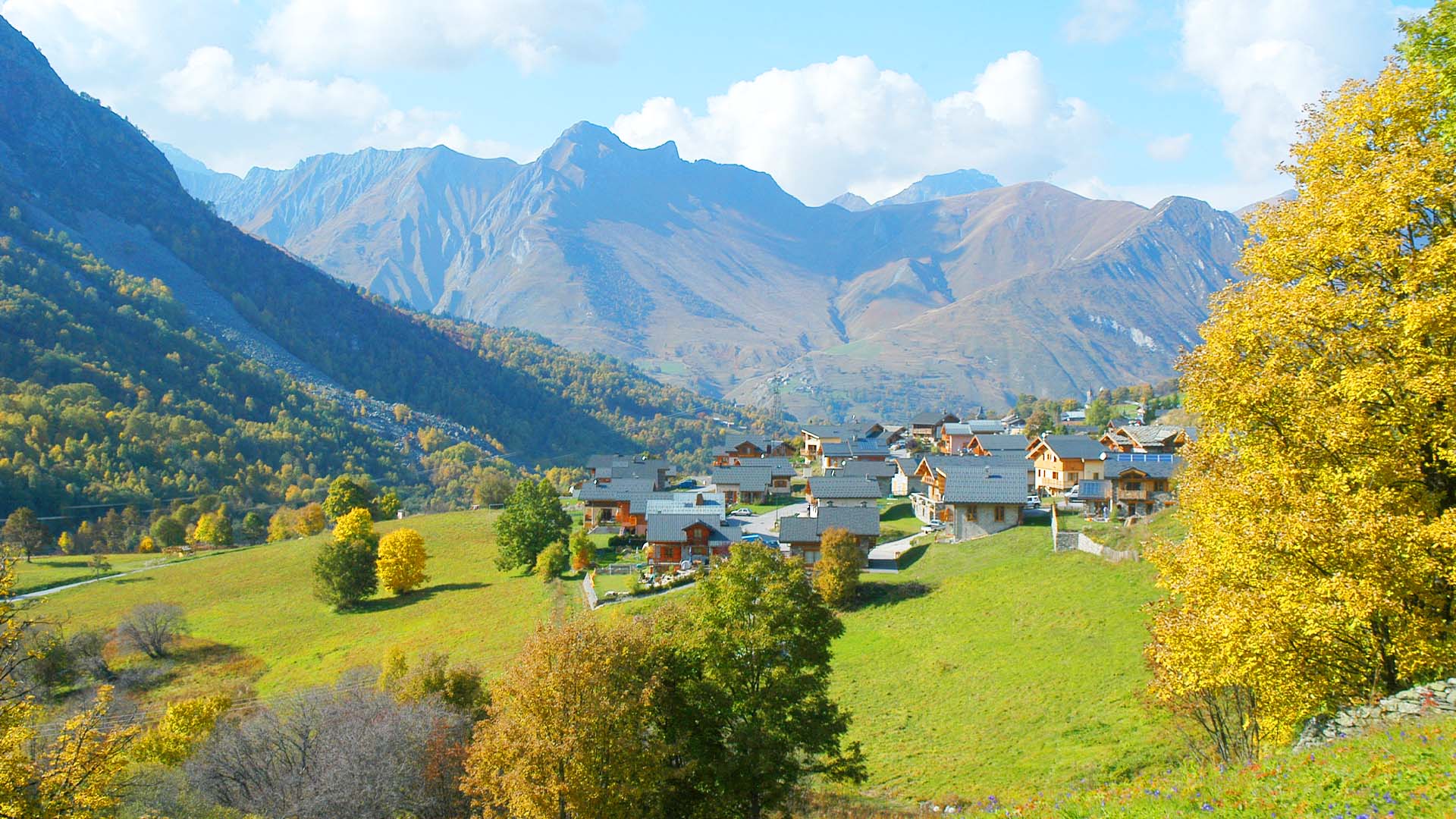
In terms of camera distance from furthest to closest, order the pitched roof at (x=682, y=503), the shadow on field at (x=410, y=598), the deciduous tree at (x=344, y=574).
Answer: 1. the pitched roof at (x=682, y=503)
2. the shadow on field at (x=410, y=598)
3. the deciduous tree at (x=344, y=574)

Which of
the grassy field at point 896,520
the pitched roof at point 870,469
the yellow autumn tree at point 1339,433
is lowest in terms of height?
the grassy field at point 896,520

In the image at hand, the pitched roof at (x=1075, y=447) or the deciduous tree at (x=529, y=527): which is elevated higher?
the pitched roof at (x=1075, y=447)

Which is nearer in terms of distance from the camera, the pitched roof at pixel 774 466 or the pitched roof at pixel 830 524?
the pitched roof at pixel 830 524

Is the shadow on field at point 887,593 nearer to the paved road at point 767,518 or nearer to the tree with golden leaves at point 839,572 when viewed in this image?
the tree with golden leaves at point 839,572

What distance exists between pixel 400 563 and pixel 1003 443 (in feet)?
196

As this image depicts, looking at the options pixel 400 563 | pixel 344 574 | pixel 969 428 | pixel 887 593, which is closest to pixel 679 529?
pixel 400 563

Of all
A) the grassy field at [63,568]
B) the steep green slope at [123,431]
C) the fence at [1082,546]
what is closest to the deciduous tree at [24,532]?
the grassy field at [63,568]

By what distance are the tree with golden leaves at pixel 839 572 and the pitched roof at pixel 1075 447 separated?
100 feet

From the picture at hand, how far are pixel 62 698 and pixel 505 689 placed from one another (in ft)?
132

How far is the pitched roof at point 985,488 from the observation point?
58.6 m

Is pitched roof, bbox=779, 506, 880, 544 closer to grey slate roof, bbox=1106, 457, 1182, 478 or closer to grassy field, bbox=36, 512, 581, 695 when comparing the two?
grassy field, bbox=36, 512, 581, 695

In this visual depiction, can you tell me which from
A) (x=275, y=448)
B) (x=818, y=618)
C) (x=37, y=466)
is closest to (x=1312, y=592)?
(x=818, y=618)

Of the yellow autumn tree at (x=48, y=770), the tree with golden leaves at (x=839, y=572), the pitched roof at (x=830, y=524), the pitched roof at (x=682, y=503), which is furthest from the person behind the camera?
the pitched roof at (x=682, y=503)

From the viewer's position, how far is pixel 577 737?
1845cm
